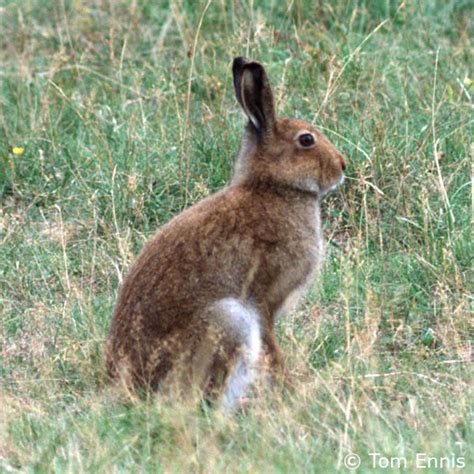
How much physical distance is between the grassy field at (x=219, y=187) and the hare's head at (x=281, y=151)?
0.40m

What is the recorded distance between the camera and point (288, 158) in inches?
254

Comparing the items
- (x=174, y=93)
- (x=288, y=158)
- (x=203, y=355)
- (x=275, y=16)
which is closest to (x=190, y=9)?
(x=275, y=16)

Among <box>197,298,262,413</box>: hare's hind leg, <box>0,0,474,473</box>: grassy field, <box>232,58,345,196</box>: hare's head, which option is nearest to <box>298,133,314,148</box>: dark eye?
<box>232,58,345,196</box>: hare's head

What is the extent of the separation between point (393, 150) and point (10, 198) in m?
2.36

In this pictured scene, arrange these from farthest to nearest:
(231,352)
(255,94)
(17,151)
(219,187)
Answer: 1. (17,151)
2. (219,187)
3. (255,94)
4. (231,352)

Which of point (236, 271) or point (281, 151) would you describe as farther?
point (281, 151)

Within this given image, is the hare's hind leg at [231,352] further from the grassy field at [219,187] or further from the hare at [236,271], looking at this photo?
the grassy field at [219,187]

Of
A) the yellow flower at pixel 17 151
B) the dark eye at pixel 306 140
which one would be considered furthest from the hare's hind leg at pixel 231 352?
the yellow flower at pixel 17 151

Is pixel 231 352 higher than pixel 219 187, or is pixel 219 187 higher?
pixel 231 352

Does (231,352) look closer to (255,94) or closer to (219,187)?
(255,94)

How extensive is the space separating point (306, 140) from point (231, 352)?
3.97ft

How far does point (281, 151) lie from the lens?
254 inches

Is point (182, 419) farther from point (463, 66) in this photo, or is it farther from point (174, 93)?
point (463, 66)

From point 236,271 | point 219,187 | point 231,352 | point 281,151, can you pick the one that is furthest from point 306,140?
point 219,187
